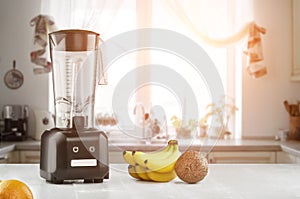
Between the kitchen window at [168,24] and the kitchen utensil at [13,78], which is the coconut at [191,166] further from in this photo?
the kitchen utensil at [13,78]

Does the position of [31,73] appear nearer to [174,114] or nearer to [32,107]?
[32,107]

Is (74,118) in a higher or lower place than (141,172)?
higher

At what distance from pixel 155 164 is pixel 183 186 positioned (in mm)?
130

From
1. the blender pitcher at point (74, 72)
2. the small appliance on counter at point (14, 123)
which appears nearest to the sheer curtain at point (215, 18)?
the small appliance on counter at point (14, 123)

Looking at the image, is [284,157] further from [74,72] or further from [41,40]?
[74,72]

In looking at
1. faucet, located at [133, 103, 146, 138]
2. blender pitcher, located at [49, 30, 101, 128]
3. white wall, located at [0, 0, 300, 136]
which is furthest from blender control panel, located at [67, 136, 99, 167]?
white wall, located at [0, 0, 300, 136]

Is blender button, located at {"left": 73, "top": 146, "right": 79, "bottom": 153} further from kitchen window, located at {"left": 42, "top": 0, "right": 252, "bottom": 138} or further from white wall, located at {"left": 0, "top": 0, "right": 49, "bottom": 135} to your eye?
white wall, located at {"left": 0, "top": 0, "right": 49, "bottom": 135}

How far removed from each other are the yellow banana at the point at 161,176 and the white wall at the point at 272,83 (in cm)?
265

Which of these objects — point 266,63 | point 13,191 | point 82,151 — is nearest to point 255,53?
point 266,63

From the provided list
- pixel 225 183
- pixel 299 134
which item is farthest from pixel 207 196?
pixel 299 134

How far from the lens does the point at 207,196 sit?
1.64 metres

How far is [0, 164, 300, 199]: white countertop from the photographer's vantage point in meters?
1.66

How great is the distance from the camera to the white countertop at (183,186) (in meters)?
1.66

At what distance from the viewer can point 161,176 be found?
1.91 meters
